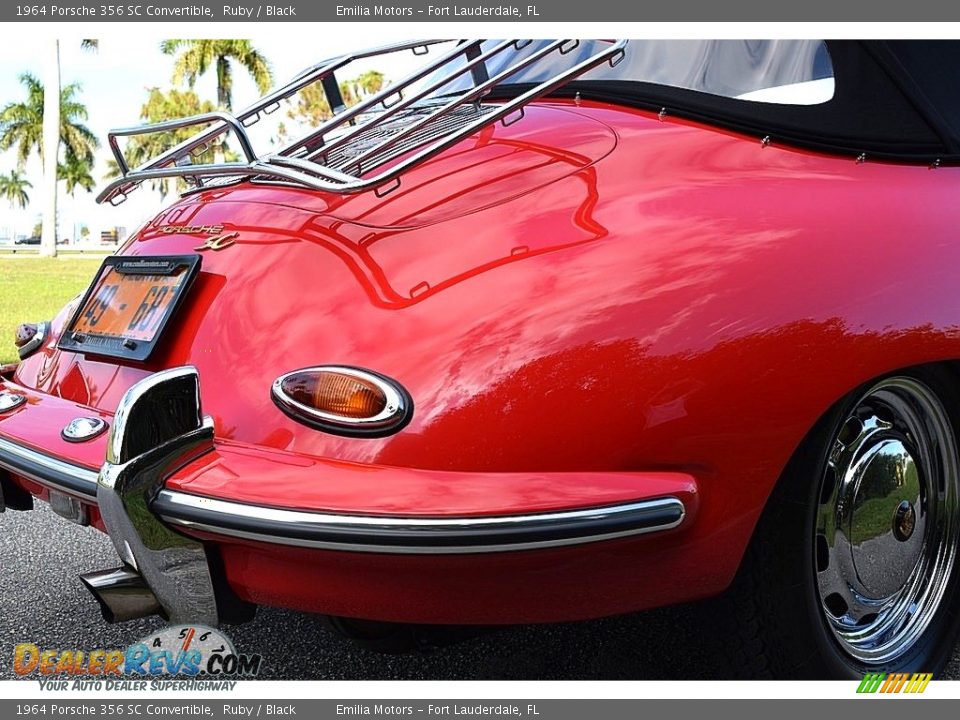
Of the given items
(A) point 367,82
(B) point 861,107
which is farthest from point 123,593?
(A) point 367,82

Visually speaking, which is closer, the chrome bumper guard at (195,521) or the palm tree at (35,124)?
the chrome bumper guard at (195,521)

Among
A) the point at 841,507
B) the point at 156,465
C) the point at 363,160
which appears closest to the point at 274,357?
the point at 156,465

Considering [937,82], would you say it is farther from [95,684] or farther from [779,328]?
[95,684]

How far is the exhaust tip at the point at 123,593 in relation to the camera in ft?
5.78

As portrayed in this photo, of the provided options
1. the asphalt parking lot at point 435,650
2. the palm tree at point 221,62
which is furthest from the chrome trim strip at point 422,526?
the palm tree at point 221,62

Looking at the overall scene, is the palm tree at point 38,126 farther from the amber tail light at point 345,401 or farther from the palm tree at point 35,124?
the amber tail light at point 345,401

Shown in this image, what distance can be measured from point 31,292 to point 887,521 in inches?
480

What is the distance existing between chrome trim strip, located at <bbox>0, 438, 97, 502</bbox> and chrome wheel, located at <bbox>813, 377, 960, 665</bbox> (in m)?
1.43

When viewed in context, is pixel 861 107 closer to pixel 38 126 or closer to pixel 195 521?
pixel 195 521

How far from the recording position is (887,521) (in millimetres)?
2125

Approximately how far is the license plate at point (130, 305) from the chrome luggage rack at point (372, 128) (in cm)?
23

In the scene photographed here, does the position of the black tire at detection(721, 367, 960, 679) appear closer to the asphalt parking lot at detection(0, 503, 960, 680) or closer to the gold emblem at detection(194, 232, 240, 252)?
the asphalt parking lot at detection(0, 503, 960, 680)

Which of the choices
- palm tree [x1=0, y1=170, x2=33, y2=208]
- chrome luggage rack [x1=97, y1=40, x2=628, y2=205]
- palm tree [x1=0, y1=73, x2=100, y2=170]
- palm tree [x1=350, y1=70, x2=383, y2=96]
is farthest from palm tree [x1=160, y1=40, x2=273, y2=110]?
palm tree [x1=0, y1=170, x2=33, y2=208]

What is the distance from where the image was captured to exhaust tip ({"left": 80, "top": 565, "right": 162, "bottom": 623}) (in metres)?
1.76
